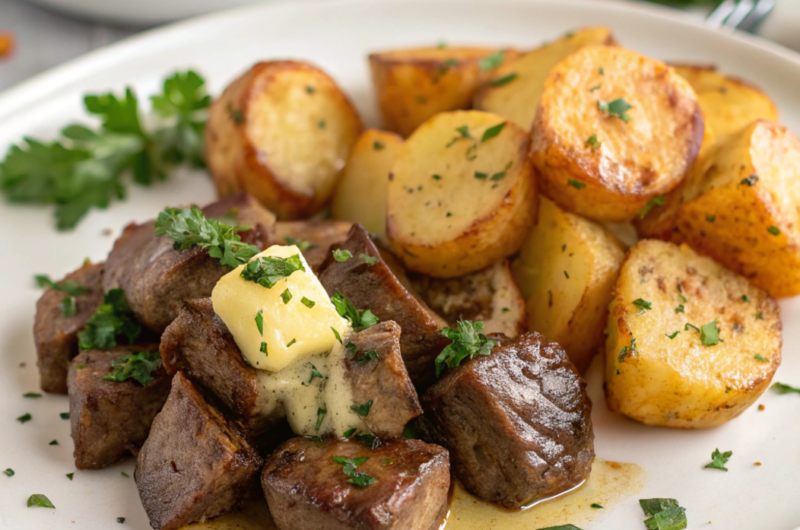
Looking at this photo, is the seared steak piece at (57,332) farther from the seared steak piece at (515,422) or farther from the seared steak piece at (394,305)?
the seared steak piece at (515,422)

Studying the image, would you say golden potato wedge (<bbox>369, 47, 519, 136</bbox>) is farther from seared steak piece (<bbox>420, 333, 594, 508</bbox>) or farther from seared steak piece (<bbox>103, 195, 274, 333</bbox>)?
seared steak piece (<bbox>420, 333, 594, 508</bbox>)

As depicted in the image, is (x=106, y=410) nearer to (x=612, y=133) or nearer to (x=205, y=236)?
(x=205, y=236)

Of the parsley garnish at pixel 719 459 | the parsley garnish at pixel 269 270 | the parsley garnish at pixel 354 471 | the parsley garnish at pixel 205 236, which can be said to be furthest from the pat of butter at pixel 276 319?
the parsley garnish at pixel 719 459

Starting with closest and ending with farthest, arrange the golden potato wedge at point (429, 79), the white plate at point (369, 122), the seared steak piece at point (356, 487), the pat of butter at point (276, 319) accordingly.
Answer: the seared steak piece at point (356, 487) → the pat of butter at point (276, 319) → the white plate at point (369, 122) → the golden potato wedge at point (429, 79)

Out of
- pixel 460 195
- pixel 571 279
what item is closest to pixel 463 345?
pixel 571 279

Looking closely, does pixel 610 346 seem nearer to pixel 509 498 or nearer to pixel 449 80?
pixel 509 498

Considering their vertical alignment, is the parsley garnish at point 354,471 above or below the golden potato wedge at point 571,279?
below

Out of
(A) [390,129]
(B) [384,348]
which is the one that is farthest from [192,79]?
(B) [384,348]
